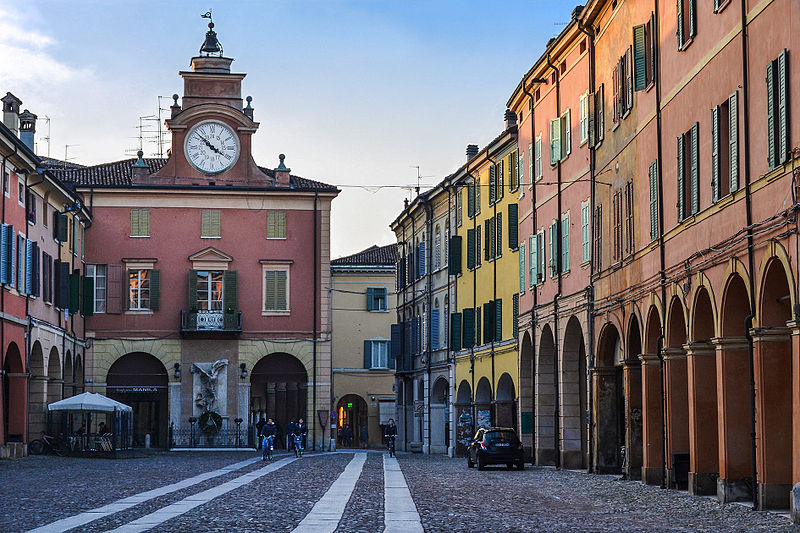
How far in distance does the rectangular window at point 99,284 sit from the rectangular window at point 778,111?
42291 millimetres

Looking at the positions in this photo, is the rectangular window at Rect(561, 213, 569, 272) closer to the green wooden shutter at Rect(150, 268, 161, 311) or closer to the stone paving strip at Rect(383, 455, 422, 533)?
the stone paving strip at Rect(383, 455, 422, 533)

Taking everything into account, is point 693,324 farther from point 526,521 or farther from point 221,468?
point 221,468

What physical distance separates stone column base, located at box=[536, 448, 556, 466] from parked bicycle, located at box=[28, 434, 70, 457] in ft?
54.3

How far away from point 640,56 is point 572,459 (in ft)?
42.7

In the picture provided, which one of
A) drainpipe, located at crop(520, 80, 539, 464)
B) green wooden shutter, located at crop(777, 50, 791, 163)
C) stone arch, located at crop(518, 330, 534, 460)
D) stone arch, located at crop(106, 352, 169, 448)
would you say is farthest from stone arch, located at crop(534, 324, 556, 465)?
stone arch, located at crop(106, 352, 169, 448)

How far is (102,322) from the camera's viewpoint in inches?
2254

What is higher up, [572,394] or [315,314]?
[315,314]

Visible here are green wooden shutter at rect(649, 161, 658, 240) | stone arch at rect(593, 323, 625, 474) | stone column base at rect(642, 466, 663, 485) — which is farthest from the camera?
stone arch at rect(593, 323, 625, 474)

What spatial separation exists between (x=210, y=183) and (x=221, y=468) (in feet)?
72.8

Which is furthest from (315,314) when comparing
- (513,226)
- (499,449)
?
(499,449)

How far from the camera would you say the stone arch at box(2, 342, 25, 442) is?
4228 centimetres

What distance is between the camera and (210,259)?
5828 centimetres

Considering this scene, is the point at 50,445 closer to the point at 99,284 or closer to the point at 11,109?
the point at 99,284

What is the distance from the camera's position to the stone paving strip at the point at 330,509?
17322 millimetres
